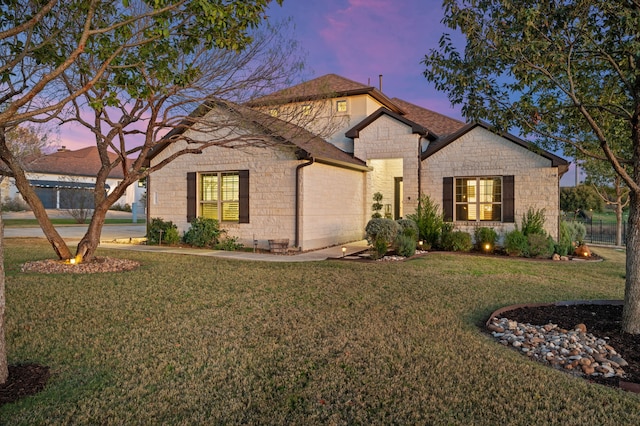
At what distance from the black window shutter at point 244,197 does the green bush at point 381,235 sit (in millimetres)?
4211

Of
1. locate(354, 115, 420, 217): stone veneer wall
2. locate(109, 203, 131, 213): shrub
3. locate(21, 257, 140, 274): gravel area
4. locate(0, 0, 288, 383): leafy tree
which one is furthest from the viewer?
locate(109, 203, 131, 213): shrub

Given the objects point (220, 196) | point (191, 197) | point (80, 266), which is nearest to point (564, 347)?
point (80, 266)

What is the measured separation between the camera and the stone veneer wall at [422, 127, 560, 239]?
12.8 meters

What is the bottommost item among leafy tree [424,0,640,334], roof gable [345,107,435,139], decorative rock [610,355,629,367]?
decorative rock [610,355,629,367]

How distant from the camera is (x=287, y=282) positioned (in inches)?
298

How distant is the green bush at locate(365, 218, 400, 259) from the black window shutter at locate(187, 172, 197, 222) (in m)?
6.36

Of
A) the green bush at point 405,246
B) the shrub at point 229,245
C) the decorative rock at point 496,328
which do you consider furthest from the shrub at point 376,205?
the decorative rock at point 496,328

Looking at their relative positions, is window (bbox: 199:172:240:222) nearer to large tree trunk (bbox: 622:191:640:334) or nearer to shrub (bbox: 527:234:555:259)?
shrub (bbox: 527:234:555:259)

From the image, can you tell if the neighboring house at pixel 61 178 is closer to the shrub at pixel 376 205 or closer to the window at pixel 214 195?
the window at pixel 214 195

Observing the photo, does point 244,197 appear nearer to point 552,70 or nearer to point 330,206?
point 330,206

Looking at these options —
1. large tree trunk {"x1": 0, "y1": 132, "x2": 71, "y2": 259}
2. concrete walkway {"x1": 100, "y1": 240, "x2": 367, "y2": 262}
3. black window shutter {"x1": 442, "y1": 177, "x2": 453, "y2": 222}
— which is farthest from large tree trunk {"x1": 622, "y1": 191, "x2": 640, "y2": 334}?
large tree trunk {"x1": 0, "y1": 132, "x2": 71, "y2": 259}

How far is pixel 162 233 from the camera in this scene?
47.0 feet

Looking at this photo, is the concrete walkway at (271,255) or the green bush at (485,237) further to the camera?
the green bush at (485,237)

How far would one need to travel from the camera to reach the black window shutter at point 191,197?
46.3 ft
